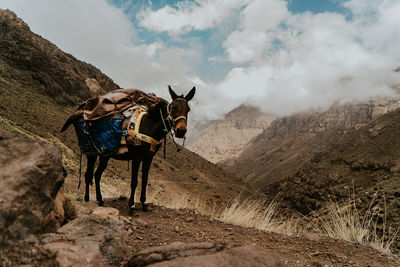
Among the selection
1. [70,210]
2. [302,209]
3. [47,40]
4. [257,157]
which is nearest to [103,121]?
[70,210]

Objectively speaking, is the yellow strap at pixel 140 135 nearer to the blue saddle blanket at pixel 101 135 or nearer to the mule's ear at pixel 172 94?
the blue saddle blanket at pixel 101 135

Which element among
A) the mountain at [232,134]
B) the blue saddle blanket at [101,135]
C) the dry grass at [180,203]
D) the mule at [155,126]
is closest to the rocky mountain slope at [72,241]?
the mule at [155,126]

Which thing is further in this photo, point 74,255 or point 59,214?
point 59,214

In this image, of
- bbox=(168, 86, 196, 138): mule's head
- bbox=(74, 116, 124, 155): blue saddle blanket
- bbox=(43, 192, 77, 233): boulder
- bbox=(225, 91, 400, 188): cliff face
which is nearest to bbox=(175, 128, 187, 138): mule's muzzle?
bbox=(168, 86, 196, 138): mule's head

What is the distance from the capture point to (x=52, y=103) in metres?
31.1

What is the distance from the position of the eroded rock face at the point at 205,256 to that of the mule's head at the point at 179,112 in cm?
257

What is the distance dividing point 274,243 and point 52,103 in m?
34.6

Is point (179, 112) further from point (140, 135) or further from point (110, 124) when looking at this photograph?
point (110, 124)

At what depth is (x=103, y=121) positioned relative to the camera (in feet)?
17.8

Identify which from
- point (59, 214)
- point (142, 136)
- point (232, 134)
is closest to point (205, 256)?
point (59, 214)

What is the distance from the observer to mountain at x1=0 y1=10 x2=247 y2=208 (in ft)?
71.4

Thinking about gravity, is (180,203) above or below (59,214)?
below

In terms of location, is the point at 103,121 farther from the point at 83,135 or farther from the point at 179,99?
the point at 179,99

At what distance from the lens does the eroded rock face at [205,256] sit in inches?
81.9
